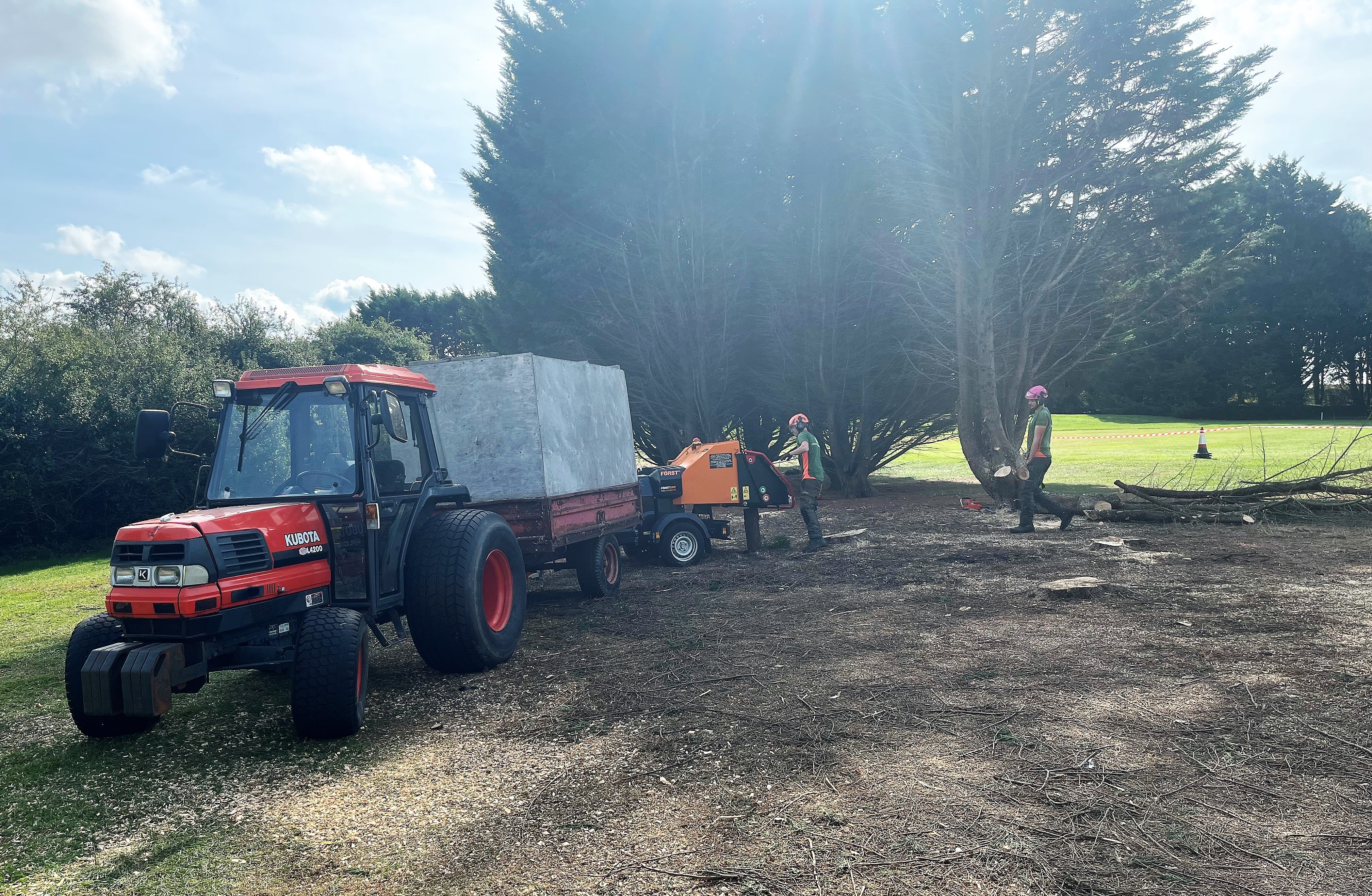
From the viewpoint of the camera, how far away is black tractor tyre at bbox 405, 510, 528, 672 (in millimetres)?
6332

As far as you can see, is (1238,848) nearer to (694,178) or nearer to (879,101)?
(879,101)

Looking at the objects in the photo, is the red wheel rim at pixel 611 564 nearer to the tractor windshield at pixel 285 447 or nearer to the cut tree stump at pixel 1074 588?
the tractor windshield at pixel 285 447

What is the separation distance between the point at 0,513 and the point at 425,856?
15.8 meters

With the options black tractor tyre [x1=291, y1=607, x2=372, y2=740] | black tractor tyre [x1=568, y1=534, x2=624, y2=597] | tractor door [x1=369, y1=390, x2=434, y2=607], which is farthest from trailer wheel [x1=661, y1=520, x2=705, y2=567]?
black tractor tyre [x1=291, y1=607, x2=372, y2=740]

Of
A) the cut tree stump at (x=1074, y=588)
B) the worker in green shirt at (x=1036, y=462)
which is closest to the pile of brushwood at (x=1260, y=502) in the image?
the worker in green shirt at (x=1036, y=462)

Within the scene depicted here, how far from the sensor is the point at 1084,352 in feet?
61.3

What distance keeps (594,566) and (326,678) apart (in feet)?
15.5

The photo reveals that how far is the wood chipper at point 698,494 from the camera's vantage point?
12016mm

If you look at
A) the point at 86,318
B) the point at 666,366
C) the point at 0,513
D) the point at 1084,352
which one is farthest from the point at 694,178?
the point at 86,318

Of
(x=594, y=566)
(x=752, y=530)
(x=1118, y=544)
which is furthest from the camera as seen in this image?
(x=752, y=530)

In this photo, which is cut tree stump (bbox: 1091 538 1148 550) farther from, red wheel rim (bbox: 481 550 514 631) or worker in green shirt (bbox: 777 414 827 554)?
red wheel rim (bbox: 481 550 514 631)

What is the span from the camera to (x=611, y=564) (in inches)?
404

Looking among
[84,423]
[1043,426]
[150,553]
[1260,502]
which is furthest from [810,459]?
[84,423]

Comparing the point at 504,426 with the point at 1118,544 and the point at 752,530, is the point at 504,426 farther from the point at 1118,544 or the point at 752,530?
Answer: the point at 1118,544
